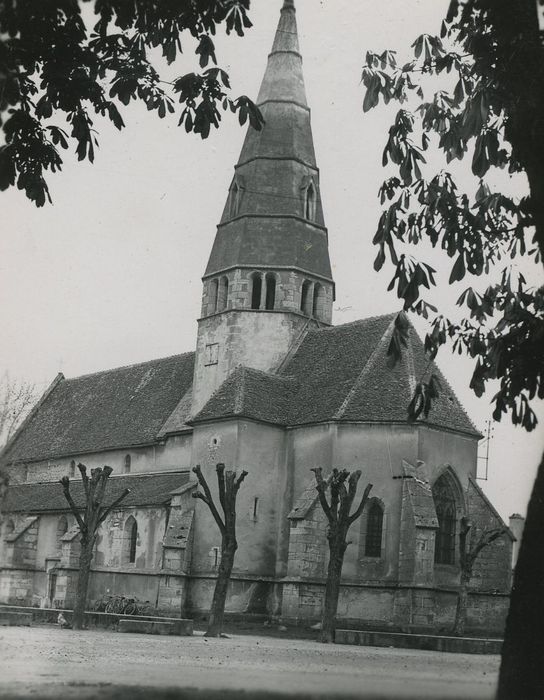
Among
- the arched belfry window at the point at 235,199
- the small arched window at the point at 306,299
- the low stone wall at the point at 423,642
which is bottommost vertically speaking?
the low stone wall at the point at 423,642

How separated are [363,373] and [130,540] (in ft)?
40.8

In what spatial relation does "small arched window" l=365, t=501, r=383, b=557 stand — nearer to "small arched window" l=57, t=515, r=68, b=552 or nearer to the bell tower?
the bell tower

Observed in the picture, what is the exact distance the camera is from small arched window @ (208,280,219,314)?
4322 cm

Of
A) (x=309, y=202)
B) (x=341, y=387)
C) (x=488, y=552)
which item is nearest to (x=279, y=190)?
(x=309, y=202)

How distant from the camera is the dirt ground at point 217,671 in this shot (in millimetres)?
9984

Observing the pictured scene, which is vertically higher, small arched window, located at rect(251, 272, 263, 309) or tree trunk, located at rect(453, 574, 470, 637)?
small arched window, located at rect(251, 272, 263, 309)

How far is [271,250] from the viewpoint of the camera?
138ft

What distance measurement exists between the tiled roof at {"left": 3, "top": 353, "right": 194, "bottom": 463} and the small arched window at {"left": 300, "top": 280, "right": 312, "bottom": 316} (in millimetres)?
7126

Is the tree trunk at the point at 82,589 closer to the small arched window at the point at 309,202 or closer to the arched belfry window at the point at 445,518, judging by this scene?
the arched belfry window at the point at 445,518

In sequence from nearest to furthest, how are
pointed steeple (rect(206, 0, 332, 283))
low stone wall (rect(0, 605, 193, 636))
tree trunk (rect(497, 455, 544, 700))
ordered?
tree trunk (rect(497, 455, 544, 700))
low stone wall (rect(0, 605, 193, 636))
pointed steeple (rect(206, 0, 332, 283))

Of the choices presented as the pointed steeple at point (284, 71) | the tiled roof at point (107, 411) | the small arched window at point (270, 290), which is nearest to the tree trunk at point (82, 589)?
the tiled roof at point (107, 411)

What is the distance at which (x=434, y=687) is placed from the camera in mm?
11414

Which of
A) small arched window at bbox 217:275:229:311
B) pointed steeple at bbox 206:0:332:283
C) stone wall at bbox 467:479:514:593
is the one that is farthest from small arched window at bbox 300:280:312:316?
stone wall at bbox 467:479:514:593

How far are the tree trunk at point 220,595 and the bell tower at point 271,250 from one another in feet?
44.0
